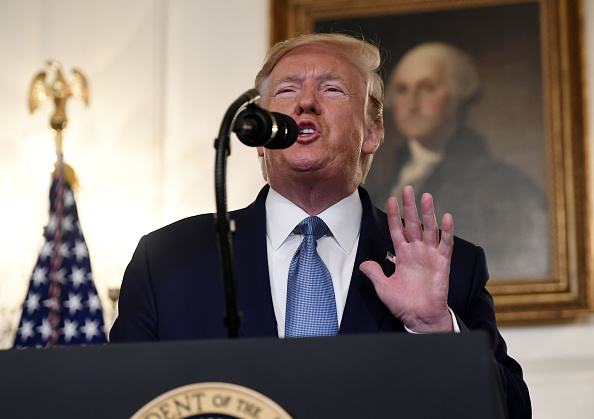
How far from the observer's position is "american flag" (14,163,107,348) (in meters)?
4.70

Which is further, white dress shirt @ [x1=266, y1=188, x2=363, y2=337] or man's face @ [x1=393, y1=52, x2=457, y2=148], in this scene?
man's face @ [x1=393, y1=52, x2=457, y2=148]

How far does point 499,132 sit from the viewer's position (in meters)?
4.98

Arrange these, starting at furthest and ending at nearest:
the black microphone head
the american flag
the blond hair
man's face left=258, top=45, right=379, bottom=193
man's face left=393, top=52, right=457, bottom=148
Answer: man's face left=393, top=52, right=457, bottom=148
the american flag
the blond hair
man's face left=258, top=45, right=379, bottom=193
the black microphone head

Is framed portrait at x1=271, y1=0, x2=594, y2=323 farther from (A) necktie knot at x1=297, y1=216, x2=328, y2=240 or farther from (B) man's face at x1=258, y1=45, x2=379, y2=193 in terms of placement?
(A) necktie knot at x1=297, y1=216, x2=328, y2=240

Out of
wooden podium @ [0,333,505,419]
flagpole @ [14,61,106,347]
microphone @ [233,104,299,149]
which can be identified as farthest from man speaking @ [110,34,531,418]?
flagpole @ [14,61,106,347]

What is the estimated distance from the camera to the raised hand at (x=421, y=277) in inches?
73.9

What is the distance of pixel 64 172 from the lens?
4.95 meters

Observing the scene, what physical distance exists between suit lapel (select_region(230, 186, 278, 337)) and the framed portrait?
259cm

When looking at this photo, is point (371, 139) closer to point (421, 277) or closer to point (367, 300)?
point (367, 300)

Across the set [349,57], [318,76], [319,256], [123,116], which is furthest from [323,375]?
[123,116]

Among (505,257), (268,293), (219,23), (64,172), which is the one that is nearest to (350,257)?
(268,293)

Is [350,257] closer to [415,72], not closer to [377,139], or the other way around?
[377,139]

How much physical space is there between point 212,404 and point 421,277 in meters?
0.88

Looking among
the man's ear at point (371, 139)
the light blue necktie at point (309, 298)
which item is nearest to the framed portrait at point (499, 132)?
the man's ear at point (371, 139)
